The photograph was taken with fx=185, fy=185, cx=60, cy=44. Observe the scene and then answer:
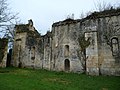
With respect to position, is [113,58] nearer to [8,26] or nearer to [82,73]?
[82,73]

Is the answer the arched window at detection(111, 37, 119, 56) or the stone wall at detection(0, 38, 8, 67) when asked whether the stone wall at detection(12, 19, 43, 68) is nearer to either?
the stone wall at detection(0, 38, 8, 67)

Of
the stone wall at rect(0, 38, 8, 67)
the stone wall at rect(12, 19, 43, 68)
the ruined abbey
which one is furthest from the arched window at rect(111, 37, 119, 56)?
the stone wall at rect(0, 38, 8, 67)

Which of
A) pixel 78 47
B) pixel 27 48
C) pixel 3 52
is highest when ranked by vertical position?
pixel 27 48

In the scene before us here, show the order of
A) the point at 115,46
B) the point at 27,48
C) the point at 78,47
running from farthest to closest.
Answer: the point at 27,48, the point at 78,47, the point at 115,46

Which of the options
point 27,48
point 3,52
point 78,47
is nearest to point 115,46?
point 78,47

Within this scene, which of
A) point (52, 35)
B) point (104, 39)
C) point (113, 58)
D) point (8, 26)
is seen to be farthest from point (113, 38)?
point (8, 26)

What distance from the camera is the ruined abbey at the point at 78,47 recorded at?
56.5 feet

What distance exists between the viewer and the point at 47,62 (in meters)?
21.6

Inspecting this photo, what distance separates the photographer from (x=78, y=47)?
19281mm

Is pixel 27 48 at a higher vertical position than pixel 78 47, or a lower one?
higher

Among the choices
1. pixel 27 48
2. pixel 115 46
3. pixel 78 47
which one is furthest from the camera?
pixel 27 48

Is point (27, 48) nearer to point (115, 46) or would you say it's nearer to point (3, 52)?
point (3, 52)

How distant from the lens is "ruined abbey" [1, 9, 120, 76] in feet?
A: 56.5

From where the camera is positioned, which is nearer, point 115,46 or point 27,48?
point 115,46
